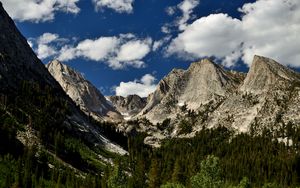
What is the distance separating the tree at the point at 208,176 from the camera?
136 metres

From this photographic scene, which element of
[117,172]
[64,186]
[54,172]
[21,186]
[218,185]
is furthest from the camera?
[54,172]

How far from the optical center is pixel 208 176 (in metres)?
138

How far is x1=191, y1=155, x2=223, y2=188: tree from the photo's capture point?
13612 centimetres

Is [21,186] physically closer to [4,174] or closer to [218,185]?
[4,174]

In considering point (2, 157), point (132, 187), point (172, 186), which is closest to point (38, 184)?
point (2, 157)

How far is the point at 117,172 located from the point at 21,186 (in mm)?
40427

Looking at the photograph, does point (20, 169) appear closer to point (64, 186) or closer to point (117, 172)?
point (64, 186)

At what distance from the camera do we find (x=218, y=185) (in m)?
137

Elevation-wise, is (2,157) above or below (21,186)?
above

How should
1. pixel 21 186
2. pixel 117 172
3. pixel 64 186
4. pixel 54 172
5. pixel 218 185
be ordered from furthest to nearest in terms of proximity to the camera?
pixel 54 172 → pixel 64 186 → pixel 21 186 → pixel 117 172 → pixel 218 185

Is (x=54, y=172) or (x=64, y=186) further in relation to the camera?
(x=54, y=172)

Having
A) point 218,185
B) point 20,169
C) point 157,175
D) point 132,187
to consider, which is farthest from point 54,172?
point 218,185

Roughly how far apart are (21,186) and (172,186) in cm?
5905

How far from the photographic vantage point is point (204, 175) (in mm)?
138625
